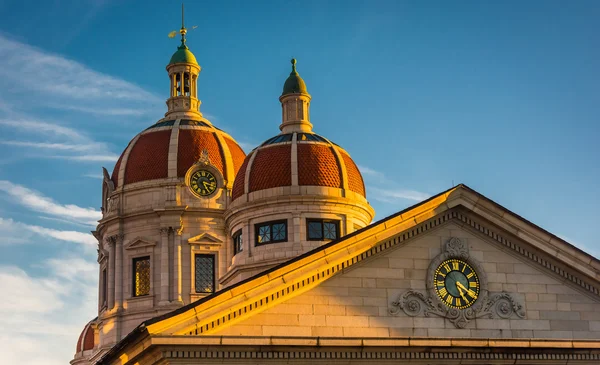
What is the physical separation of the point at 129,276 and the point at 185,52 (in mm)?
17068

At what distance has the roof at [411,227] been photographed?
3853 cm

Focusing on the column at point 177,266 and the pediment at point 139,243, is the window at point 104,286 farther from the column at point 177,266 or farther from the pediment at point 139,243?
the column at point 177,266

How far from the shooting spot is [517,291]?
4141 cm

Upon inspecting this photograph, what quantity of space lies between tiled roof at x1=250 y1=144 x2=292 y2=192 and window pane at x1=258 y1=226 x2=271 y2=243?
8.47 feet

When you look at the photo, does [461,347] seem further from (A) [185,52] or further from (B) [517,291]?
(A) [185,52]

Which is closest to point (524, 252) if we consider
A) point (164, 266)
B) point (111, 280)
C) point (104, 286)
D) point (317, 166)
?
point (317, 166)

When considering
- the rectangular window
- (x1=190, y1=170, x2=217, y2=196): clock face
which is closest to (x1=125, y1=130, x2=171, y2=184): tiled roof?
(x1=190, y1=170, x2=217, y2=196): clock face

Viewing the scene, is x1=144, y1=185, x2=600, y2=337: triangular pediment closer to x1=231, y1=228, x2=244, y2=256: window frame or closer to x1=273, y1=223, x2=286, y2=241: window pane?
x1=273, y1=223, x2=286, y2=241: window pane

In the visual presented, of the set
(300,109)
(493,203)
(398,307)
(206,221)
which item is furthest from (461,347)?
(206,221)

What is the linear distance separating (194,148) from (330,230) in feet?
65.0

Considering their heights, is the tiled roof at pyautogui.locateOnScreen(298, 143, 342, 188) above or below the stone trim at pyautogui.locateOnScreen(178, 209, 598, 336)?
above

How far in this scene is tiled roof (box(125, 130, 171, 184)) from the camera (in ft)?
285

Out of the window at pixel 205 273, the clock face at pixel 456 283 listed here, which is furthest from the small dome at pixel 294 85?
the clock face at pixel 456 283

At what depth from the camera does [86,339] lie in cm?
9844
